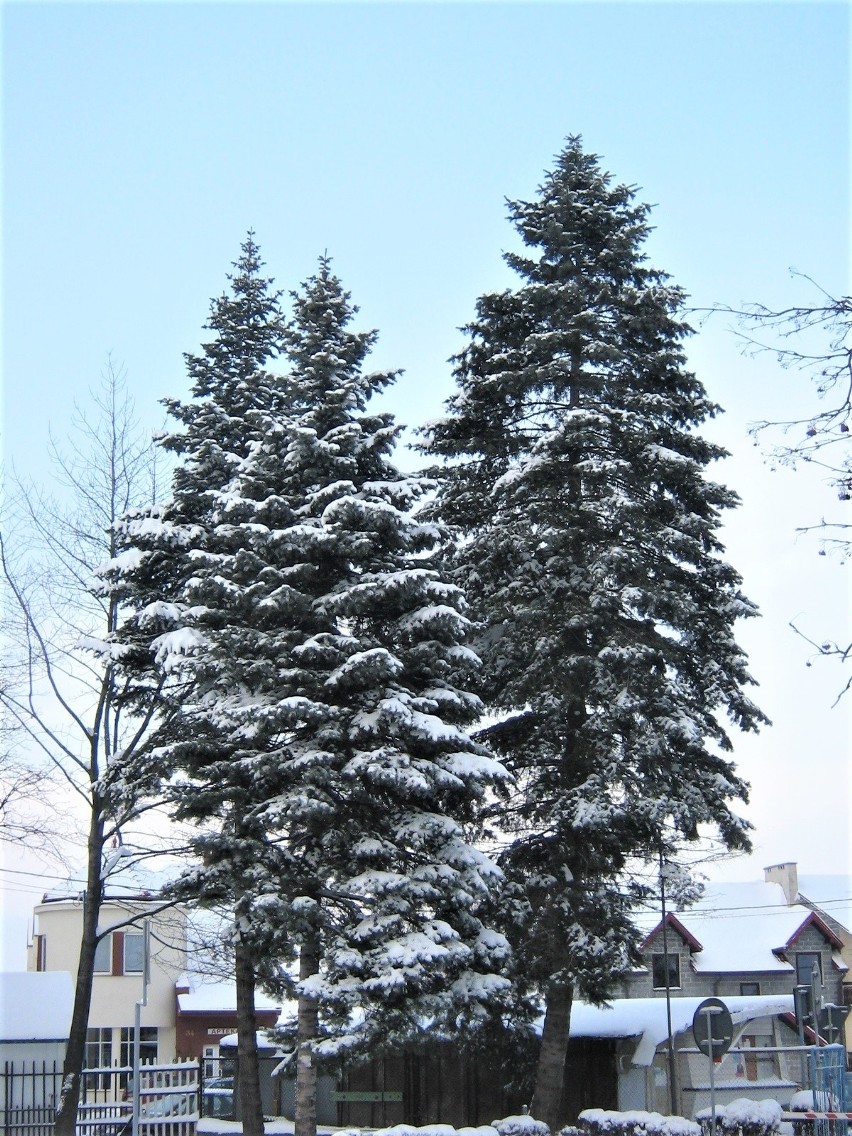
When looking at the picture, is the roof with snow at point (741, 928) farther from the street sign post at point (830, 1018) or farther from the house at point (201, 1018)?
the street sign post at point (830, 1018)

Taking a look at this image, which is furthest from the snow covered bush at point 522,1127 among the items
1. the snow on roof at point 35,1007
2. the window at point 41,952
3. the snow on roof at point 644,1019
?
the window at point 41,952

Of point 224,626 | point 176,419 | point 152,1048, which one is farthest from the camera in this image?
point 152,1048

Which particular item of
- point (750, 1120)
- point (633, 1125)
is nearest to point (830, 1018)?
point (750, 1120)

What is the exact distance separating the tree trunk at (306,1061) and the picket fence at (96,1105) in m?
3.05

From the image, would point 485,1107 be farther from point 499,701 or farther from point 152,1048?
point 152,1048

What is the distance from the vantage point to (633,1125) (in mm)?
20672

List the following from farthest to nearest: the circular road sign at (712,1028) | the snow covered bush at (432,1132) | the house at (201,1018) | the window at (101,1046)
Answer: the house at (201,1018) < the window at (101,1046) < the snow covered bush at (432,1132) < the circular road sign at (712,1028)

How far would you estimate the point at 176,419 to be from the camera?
24.3 m

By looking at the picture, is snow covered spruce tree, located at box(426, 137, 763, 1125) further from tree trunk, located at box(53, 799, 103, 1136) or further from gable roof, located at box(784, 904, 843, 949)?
gable roof, located at box(784, 904, 843, 949)

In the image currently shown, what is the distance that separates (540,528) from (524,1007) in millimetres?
8284

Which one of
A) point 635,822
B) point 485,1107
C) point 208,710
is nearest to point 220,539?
point 208,710

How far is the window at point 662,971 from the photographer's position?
44.1 m

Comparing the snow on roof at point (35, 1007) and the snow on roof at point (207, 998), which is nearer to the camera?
the snow on roof at point (35, 1007)

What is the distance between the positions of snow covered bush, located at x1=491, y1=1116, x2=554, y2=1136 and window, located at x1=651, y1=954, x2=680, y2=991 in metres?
25.4
